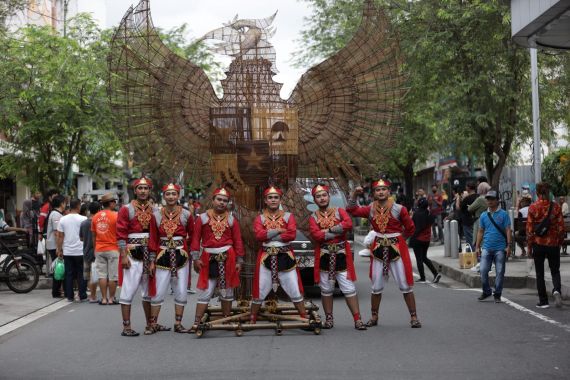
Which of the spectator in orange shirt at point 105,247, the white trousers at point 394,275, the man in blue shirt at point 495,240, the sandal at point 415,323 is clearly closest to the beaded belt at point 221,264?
the white trousers at point 394,275

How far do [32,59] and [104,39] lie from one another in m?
2.61

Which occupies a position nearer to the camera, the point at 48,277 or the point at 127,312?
the point at 127,312

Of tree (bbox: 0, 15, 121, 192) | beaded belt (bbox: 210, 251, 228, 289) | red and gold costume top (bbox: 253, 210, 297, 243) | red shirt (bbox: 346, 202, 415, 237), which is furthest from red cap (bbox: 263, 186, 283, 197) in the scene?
tree (bbox: 0, 15, 121, 192)

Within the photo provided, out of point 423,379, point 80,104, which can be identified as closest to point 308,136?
point 423,379

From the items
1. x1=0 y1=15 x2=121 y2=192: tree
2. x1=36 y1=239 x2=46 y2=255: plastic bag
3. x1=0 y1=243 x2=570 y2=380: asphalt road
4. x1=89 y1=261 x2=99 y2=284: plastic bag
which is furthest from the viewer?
x1=0 y1=15 x2=121 y2=192: tree

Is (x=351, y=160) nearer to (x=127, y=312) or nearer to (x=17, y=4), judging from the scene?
(x=127, y=312)

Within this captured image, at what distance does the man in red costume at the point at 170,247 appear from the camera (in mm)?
11039

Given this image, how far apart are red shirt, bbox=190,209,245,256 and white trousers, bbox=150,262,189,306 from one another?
385 mm

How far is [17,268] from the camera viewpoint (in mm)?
17000

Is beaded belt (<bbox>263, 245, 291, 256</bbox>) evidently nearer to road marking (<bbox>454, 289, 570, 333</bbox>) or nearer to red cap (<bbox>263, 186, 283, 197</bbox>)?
red cap (<bbox>263, 186, 283, 197</bbox>)

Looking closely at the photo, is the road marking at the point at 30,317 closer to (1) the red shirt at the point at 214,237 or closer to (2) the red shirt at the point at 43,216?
(1) the red shirt at the point at 214,237

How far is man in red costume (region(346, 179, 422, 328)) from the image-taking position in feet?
37.0

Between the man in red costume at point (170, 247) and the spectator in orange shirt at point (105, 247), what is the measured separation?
388cm

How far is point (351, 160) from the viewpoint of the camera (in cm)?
1157
